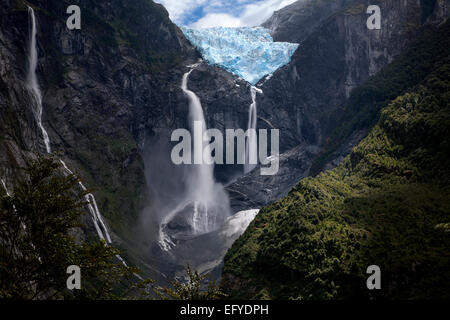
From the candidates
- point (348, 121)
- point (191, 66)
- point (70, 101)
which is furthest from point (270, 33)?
point (70, 101)

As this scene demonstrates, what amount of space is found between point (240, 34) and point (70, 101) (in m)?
61.1

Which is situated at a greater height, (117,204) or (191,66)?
(191,66)

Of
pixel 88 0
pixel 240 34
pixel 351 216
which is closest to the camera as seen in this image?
pixel 351 216

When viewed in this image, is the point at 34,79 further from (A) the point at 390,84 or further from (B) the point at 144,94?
(A) the point at 390,84

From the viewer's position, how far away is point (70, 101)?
78.0m

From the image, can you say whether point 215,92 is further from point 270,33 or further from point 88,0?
point 270,33

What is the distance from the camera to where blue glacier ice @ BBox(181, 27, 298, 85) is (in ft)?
358
